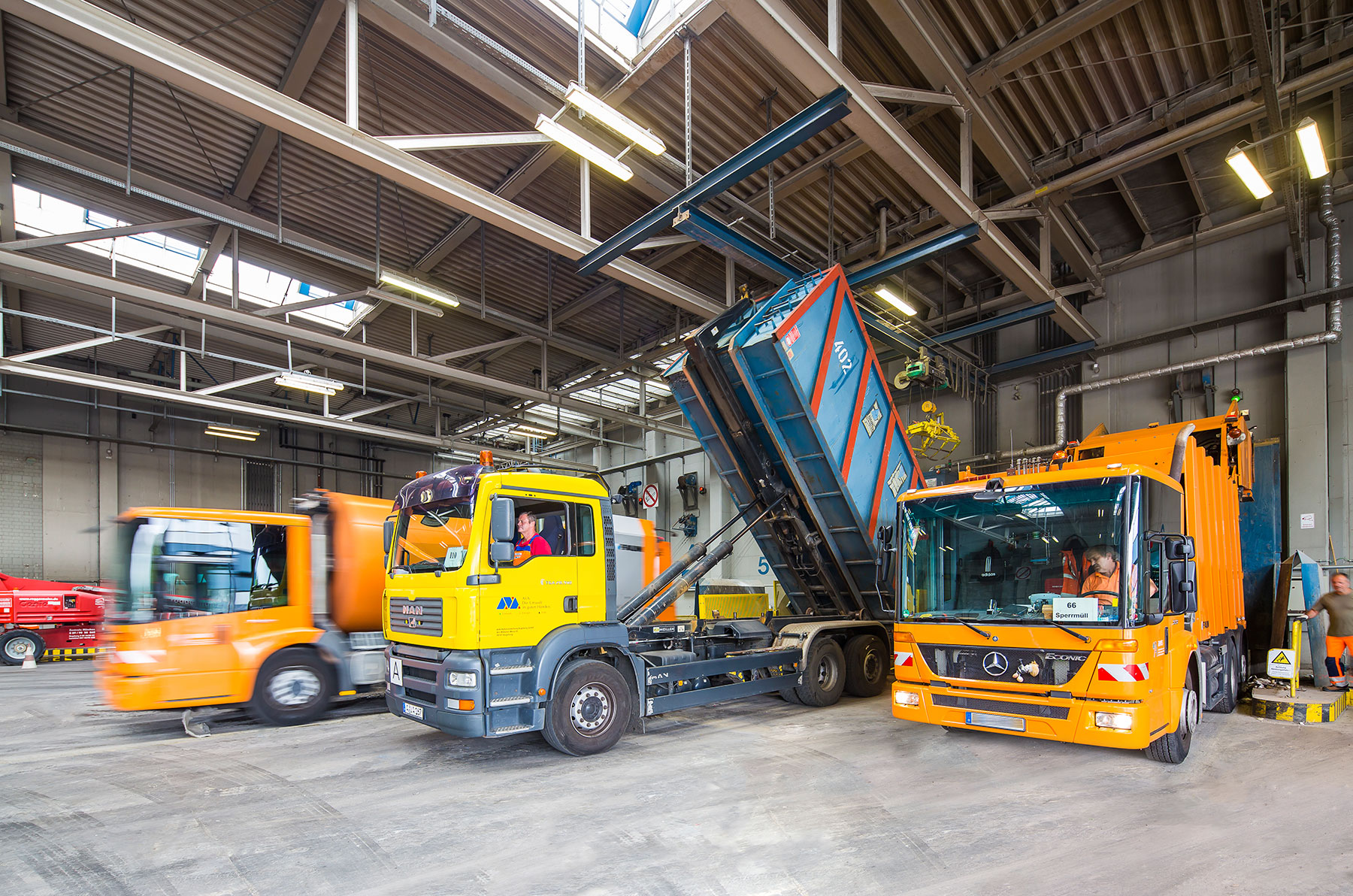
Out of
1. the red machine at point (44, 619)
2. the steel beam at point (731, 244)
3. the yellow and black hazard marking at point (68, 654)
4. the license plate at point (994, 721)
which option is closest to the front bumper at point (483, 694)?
the license plate at point (994, 721)

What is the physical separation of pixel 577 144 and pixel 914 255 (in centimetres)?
530

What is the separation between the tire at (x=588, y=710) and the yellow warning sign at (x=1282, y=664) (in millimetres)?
7439

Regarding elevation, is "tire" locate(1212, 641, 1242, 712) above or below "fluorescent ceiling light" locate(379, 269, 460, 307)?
below

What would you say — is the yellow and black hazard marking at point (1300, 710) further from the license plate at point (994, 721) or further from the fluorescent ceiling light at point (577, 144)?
the fluorescent ceiling light at point (577, 144)

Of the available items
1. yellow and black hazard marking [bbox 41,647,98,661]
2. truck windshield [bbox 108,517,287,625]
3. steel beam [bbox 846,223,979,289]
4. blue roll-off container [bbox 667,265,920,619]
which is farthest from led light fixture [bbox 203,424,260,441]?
steel beam [bbox 846,223,979,289]

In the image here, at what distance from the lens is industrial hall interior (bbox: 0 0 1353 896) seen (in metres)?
4.73

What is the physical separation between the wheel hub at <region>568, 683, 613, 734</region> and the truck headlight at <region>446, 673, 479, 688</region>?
960 mm

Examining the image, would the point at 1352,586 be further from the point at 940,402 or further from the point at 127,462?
the point at 127,462

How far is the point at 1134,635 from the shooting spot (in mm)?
5055

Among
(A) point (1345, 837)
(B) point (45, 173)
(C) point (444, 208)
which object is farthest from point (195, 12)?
(A) point (1345, 837)

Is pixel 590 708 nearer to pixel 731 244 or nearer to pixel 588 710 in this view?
pixel 588 710

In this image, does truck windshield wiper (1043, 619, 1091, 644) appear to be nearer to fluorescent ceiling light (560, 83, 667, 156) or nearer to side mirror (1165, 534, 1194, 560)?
side mirror (1165, 534, 1194, 560)

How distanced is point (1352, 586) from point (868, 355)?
7.28m

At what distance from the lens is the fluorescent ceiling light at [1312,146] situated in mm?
6836
